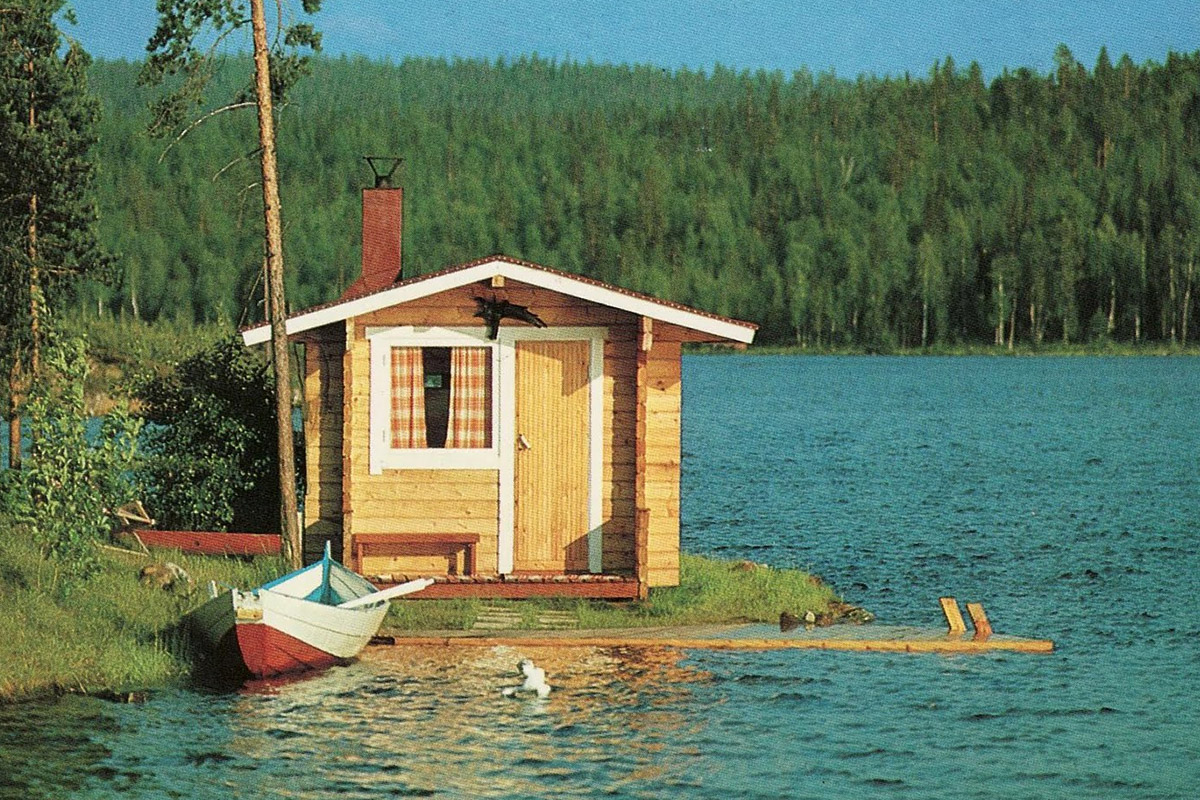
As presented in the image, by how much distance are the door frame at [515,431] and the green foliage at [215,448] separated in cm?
472

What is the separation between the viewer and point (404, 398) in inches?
865

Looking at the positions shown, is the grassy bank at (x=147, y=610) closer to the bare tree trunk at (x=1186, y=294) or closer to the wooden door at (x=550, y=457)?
the wooden door at (x=550, y=457)

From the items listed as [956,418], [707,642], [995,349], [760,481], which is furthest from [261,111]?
[995,349]

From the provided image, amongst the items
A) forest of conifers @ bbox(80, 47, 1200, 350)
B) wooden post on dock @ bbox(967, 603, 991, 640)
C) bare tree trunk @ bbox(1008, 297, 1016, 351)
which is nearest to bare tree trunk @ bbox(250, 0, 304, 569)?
wooden post on dock @ bbox(967, 603, 991, 640)

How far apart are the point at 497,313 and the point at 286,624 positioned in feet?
18.1

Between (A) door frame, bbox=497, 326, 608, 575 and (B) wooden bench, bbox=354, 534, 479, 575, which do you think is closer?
(B) wooden bench, bbox=354, 534, 479, 575

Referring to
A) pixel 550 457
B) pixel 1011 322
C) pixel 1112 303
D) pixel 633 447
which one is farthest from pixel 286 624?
pixel 1011 322

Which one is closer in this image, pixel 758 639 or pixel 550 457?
pixel 758 639

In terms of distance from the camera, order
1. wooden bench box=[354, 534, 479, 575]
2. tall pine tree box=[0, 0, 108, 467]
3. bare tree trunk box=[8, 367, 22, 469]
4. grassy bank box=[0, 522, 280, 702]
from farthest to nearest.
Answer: tall pine tree box=[0, 0, 108, 467] → bare tree trunk box=[8, 367, 22, 469] → wooden bench box=[354, 534, 479, 575] → grassy bank box=[0, 522, 280, 702]

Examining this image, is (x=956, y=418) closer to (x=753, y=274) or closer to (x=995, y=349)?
(x=995, y=349)

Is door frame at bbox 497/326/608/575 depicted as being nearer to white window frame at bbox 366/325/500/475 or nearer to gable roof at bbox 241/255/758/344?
white window frame at bbox 366/325/500/475

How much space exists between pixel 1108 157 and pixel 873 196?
95.7 ft

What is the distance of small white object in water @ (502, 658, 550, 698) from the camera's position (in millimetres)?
17625

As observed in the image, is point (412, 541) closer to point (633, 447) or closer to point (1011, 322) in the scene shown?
point (633, 447)
